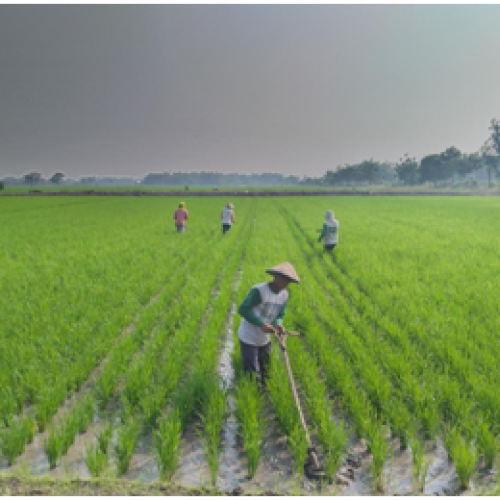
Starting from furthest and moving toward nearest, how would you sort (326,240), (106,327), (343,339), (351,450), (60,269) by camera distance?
1. (326,240)
2. (60,269)
3. (106,327)
4. (343,339)
5. (351,450)

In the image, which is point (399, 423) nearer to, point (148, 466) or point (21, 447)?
point (148, 466)

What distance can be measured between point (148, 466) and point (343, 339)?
2.85m

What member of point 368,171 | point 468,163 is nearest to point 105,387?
point 468,163

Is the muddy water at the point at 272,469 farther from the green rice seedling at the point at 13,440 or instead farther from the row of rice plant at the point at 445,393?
the row of rice plant at the point at 445,393

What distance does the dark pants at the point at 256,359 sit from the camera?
A: 392cm

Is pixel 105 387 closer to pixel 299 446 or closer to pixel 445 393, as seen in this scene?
pixel 299 446

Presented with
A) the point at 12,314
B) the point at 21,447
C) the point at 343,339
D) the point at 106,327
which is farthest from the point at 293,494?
the point at 12,314

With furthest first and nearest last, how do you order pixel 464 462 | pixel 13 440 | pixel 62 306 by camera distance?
1. pixel 62 306
2. pixel 13 440
3. pixel 464 462

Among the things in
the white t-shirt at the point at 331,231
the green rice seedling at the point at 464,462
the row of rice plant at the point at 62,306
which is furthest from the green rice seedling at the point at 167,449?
the white t-shirt at the point at 331,231

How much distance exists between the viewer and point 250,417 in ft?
10.8

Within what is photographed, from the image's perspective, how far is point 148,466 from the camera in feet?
9.76

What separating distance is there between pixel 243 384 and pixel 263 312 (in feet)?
2.33

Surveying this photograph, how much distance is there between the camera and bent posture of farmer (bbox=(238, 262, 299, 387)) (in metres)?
3.57

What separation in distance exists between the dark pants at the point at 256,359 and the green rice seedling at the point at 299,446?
35.0 inches
